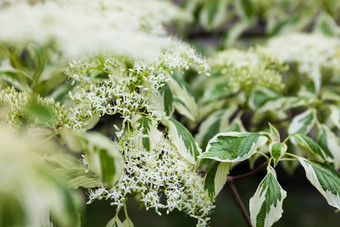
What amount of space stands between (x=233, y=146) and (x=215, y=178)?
72mm

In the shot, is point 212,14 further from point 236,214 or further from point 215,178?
point 215,178

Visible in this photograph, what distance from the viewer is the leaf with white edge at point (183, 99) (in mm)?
833

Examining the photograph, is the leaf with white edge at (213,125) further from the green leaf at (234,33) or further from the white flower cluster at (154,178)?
the green leaf at (234,33)

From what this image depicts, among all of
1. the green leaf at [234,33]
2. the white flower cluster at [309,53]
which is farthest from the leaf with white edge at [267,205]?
the green leaf at [234,33]

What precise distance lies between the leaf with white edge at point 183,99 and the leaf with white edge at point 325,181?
A: 0.93ft

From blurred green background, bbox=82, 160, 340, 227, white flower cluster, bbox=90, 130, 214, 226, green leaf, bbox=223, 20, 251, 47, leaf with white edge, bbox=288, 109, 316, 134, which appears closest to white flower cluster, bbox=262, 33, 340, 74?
leaf with white edge, bbox=288, 109, 316, 134

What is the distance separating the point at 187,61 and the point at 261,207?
315 mm

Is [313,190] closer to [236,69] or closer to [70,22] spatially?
[236,69]

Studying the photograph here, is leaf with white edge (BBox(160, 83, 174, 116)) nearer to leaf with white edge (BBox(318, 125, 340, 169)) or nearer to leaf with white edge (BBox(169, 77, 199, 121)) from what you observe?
leaf with white edge (BBox(169, 77, 199, 121))

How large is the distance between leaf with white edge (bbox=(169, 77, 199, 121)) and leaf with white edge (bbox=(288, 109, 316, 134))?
0.25 meters

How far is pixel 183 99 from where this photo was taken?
2.77ft

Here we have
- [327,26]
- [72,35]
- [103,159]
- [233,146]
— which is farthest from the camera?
[327,26]

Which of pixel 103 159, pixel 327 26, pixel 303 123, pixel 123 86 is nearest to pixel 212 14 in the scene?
pixel 327 26

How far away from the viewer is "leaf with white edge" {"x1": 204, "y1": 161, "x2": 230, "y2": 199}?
0.67 m
